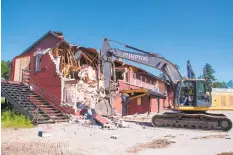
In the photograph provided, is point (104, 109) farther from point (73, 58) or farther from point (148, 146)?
point (73, 58)

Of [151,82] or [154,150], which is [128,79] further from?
[154,150]

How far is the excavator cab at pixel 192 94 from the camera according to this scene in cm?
1622

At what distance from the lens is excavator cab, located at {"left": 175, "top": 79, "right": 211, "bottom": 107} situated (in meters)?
16.2

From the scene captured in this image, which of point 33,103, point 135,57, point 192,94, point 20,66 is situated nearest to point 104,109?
point 135,57

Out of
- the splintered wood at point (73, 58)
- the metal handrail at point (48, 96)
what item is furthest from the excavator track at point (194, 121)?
the splintered wood at point (73, 58)

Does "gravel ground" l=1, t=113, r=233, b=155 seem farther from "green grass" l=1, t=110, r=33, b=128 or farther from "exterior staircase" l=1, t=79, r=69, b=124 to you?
"exterior staircase" l=1, t=79, r=69, b=124

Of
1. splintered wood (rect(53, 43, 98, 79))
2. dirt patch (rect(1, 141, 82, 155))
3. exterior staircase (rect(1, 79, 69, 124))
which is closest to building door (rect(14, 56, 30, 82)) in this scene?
exterior staircase (rect(1, 79, 69, 124))

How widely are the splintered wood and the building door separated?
2.45 metres

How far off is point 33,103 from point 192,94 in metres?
10.3

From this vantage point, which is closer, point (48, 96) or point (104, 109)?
point (104, 109)

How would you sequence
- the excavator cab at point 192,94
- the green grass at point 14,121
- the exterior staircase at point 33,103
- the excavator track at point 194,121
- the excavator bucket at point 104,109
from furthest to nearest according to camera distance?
1. the excavator bucket at point 104,109
2. the exterior staircase at point 33,103
3. the excavator cab at point 192,94
4. the excavator track at point 194,121
5. the green grass at point 14,121

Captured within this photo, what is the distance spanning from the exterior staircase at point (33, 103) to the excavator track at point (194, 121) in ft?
20.6

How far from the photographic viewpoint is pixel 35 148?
9.27 m

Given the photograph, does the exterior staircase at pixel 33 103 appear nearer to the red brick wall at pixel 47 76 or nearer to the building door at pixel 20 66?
the red brick wall at pixel 47 76
